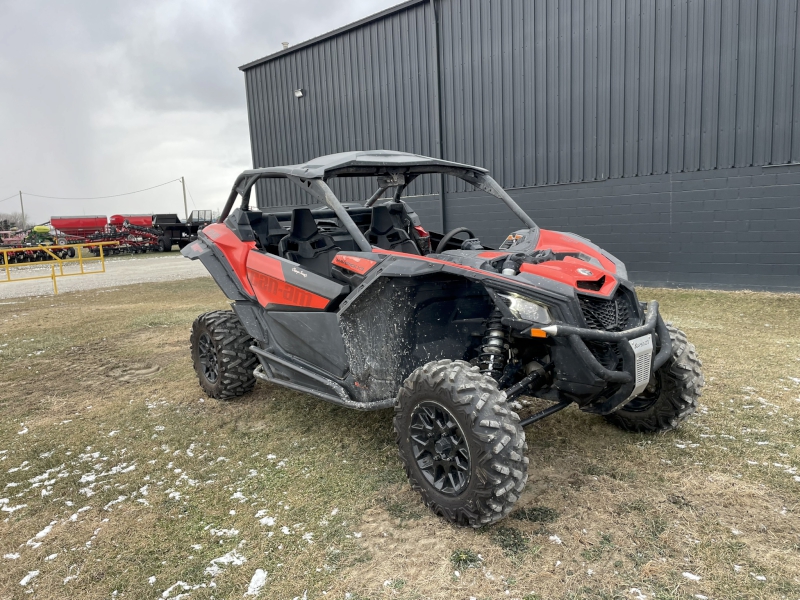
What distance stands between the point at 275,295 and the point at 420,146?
961 cm

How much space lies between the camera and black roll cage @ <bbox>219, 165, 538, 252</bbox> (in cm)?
341

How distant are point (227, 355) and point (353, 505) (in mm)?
2035

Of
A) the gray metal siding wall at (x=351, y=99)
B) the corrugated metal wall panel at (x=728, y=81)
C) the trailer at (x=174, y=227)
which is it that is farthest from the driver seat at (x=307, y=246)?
the trailer at (x=174, y=227)

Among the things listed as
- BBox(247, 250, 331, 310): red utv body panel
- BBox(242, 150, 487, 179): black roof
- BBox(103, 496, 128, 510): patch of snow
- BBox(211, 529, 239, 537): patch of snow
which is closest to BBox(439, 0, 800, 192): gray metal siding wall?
BBox(242, 150, 487, 179): black roof

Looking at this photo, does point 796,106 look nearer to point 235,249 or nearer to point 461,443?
point 235,249

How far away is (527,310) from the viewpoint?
2.78m

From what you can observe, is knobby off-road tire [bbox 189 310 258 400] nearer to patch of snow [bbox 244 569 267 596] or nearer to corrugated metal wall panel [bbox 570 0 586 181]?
patch of snow [bbox 244 569 267 596]

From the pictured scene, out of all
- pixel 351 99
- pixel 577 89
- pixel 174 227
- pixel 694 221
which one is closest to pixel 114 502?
pixel 694 221

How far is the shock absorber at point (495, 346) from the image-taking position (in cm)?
298

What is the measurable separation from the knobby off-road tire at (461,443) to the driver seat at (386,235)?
76.7 inches

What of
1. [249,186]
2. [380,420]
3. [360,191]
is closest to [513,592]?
[380,420]

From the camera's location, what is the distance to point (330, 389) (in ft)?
11.7

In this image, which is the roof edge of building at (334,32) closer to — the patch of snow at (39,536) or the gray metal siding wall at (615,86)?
the gray metal siding wall at (615,86)

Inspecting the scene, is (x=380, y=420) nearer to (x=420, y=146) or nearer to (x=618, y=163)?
(x=618, y=163)
